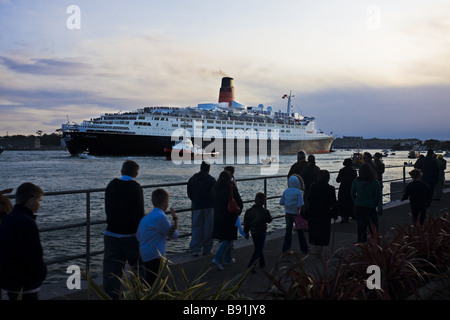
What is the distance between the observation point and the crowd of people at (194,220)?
3.30 meters

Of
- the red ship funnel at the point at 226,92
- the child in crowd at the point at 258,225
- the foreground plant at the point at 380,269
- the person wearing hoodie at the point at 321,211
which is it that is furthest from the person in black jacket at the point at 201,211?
the red ship funnel at the point at 226,92

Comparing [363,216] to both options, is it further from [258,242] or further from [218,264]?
[218,264]

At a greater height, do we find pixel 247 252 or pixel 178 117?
pixel 178 117

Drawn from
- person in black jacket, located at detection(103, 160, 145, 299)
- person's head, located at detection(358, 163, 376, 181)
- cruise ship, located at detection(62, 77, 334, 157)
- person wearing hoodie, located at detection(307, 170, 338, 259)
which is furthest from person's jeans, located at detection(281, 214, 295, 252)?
cruise ship, located at detection(62, 77, 334, 157)

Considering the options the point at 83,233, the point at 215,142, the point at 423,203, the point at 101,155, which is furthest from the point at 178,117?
the point at 423,203

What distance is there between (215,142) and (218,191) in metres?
101

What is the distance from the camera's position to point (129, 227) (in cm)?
461

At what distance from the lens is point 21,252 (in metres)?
3.27

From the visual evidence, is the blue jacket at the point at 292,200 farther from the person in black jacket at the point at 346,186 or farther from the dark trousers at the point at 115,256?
the dark trousers at the point at 115,256

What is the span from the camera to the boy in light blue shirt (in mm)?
4406

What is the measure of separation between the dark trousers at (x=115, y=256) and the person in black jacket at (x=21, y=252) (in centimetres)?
131

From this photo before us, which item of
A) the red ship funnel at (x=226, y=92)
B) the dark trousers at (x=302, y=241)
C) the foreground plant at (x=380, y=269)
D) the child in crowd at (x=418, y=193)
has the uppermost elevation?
the red ship funnel at (x=226, y=92)
